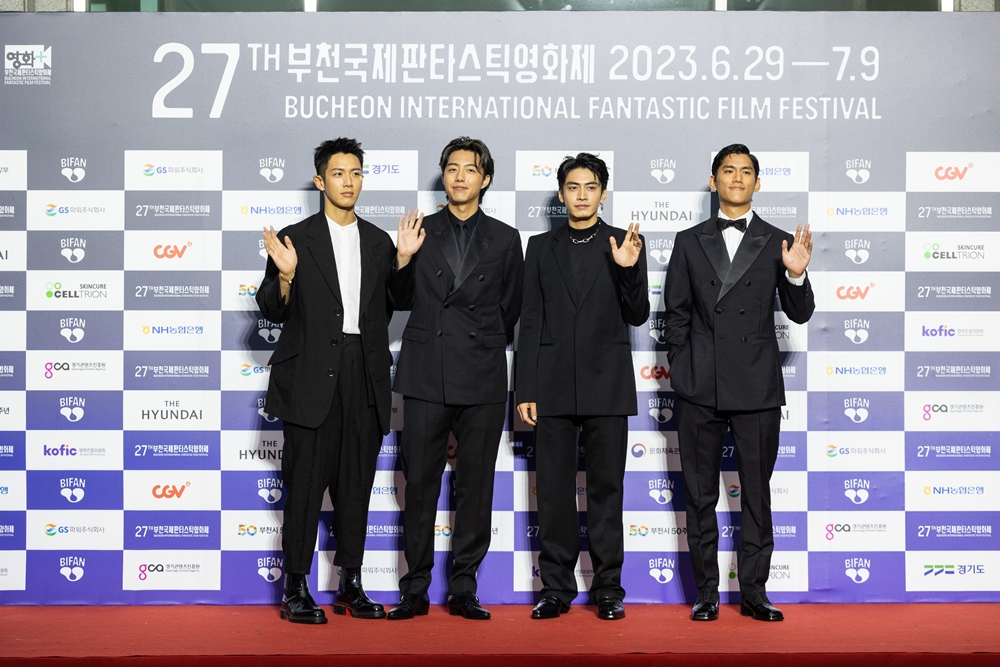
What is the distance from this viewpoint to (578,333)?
4.11 metres

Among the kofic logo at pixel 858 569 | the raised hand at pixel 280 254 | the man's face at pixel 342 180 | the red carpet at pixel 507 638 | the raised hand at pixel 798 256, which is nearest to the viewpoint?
the red carpet at pixel 507 638

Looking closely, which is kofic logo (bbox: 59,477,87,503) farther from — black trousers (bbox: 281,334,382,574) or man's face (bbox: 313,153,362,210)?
man's face (bbox: 313,153,362,210)

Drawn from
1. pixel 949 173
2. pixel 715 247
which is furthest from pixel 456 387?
pixel 949 173

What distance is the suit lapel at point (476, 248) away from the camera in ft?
13.4

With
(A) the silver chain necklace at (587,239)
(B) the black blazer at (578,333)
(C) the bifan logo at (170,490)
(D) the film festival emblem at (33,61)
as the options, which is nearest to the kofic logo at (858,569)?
(B) the black blazer at (578,333)

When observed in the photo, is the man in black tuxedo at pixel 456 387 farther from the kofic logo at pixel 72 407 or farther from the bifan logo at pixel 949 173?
the bifan logo at pixel 949 173

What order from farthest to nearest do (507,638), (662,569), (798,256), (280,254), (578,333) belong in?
1. (662,569)
2. (578,333)
3. (798,256)
4. (280,254)
5. (507,638)

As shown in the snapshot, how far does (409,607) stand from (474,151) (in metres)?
2.02

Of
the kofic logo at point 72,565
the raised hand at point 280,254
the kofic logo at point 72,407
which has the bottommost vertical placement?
the kofic logo at point 72,565

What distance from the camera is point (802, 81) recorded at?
4.54 m

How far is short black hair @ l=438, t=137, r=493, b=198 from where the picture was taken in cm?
417

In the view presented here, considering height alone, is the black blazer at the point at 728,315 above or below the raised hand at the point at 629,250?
below

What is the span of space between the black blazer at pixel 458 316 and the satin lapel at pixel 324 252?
11.2 inches

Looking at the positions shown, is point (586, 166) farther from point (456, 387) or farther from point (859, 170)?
point (859, 170)
